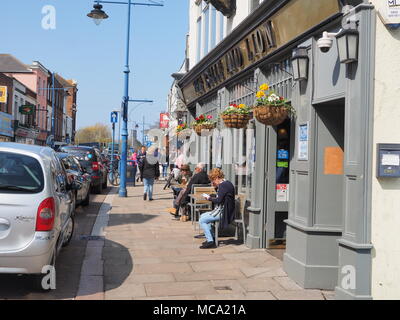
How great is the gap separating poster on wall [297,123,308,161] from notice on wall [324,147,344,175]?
0.95 ft

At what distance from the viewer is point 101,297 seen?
18.0 feet

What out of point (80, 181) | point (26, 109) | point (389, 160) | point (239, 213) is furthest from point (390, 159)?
point (26, 109)

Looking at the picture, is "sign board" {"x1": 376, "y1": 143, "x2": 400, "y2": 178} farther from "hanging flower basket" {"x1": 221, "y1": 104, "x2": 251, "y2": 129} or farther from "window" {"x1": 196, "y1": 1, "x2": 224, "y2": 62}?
"window" {"x1": 196, "y1": 1, "x2": 224, "y2": 62}

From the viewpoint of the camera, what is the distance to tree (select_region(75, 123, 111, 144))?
330 feet

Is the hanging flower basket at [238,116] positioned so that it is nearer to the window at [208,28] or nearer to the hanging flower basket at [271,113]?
the hanging flower basket at [271,113]

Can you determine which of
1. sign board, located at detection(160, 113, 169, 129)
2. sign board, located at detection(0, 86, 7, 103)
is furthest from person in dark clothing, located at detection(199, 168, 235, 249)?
sign board, located at detection(0, 86, 7, 103)

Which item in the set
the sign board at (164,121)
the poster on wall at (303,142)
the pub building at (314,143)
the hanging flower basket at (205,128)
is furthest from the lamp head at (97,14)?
the sign board at (164,121)

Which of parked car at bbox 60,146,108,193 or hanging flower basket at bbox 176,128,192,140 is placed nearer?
hanging flower basket at bbox 176,128,192,140

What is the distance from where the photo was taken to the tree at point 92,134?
100m

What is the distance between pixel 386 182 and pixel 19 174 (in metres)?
4.00

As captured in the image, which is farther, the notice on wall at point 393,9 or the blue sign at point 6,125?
the blue sign at point 6,125

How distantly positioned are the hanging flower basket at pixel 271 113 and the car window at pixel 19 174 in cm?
325

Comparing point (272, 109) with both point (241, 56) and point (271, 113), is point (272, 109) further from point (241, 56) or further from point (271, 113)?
point (241, 56)
